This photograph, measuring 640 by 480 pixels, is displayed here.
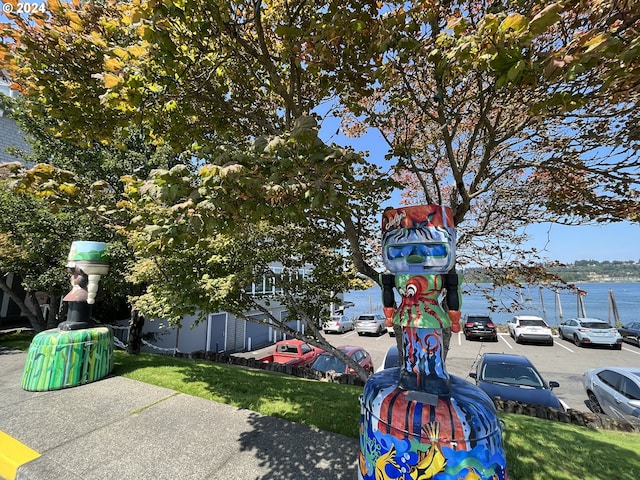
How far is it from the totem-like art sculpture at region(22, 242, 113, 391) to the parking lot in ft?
32.4

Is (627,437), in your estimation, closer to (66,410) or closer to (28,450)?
(28,450)

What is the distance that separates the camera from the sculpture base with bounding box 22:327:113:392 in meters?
5.81

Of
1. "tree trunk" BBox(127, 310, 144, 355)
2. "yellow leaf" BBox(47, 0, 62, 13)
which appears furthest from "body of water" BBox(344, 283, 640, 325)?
"tree trunk" BBox(127, 310, 144, 355)

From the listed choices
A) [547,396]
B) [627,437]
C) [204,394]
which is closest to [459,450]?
[204,394]

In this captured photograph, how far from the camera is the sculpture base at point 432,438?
2.21m

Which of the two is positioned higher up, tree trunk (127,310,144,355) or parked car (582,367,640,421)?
tree trunk (127,310,144,355)

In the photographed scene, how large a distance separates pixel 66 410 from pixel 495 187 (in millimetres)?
8367

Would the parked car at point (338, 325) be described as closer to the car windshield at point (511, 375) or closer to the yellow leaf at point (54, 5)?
the car windshield at point (511, 375)

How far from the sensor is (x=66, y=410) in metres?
4.97

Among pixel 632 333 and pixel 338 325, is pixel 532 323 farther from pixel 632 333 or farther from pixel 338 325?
pixel 338 325

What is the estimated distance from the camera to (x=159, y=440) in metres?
4.12

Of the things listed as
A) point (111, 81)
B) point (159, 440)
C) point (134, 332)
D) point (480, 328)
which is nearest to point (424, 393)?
point (159, 440)

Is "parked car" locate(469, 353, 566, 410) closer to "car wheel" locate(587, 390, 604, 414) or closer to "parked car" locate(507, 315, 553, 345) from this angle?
"car wheel" locate(587, 390, 604, 414)

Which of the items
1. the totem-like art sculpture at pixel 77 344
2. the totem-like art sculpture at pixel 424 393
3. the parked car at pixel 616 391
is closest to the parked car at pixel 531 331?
the parked car at pixel 616 391
